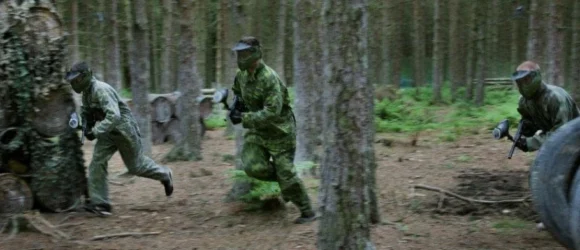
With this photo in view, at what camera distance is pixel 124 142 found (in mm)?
7297

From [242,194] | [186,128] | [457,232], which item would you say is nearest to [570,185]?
[457,232]

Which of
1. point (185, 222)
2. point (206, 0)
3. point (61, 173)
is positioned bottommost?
point (185, 222)

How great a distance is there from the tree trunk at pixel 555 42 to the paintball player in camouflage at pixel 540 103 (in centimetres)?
505

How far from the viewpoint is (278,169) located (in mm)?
6629

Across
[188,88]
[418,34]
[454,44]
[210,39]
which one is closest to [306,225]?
[188,88]

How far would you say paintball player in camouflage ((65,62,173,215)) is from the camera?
22.9ft

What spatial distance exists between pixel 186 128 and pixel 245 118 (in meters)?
5.32

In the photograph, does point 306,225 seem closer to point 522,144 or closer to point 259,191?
point 259,191

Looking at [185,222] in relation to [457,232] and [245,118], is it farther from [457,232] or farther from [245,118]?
[457,232]

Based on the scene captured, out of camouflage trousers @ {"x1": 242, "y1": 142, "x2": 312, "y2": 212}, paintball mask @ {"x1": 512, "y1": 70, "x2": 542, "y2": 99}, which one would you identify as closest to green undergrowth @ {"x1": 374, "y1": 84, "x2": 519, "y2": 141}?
paintball mask @ {"x1": 512, "y1": 70, "x2": 542, "y2": 99}

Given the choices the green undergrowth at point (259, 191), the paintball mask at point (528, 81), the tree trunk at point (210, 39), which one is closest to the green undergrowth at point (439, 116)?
the tree trunk at point (210, 39)

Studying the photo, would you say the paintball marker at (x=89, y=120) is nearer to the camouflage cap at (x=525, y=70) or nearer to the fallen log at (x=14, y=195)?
the fallen log at (x=14, y=195)

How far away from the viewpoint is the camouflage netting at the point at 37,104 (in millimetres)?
6930

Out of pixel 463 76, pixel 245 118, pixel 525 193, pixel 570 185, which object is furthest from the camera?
pixel 463 76
